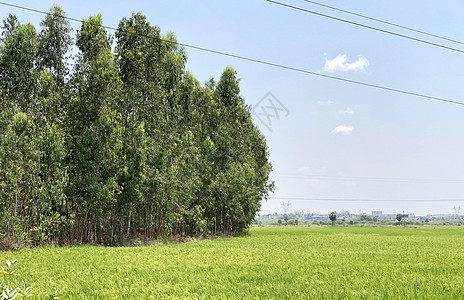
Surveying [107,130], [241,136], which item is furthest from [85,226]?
[241,136]

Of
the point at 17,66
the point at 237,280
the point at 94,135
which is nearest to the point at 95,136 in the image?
the point at 94,135

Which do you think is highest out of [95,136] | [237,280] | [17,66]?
[17,66]

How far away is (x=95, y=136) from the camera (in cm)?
1712

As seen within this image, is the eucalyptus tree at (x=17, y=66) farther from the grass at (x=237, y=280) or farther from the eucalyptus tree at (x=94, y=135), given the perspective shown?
the grass at (x=237, y=280)

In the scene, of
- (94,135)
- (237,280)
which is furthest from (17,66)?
(237,280)

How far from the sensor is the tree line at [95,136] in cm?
1530

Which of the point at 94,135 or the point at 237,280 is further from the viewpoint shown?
the point at 94,135

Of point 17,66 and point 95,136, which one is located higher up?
point 17,66

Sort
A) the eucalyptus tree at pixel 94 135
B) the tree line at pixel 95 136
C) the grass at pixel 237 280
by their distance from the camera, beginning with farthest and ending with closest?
the eucalyptus tree at pixel 94 135 → the tree line at pixel 95 136 → the grass at pixel 237 280

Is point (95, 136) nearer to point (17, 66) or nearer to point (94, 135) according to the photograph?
point (94, 135)

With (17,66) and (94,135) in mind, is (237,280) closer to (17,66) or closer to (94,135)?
(94,135)

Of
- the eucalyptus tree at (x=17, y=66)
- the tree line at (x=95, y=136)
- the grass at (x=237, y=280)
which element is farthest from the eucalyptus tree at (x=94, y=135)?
the grass at (x=237, y=280)

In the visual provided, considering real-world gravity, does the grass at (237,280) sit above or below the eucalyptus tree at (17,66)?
below

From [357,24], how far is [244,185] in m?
17.1
